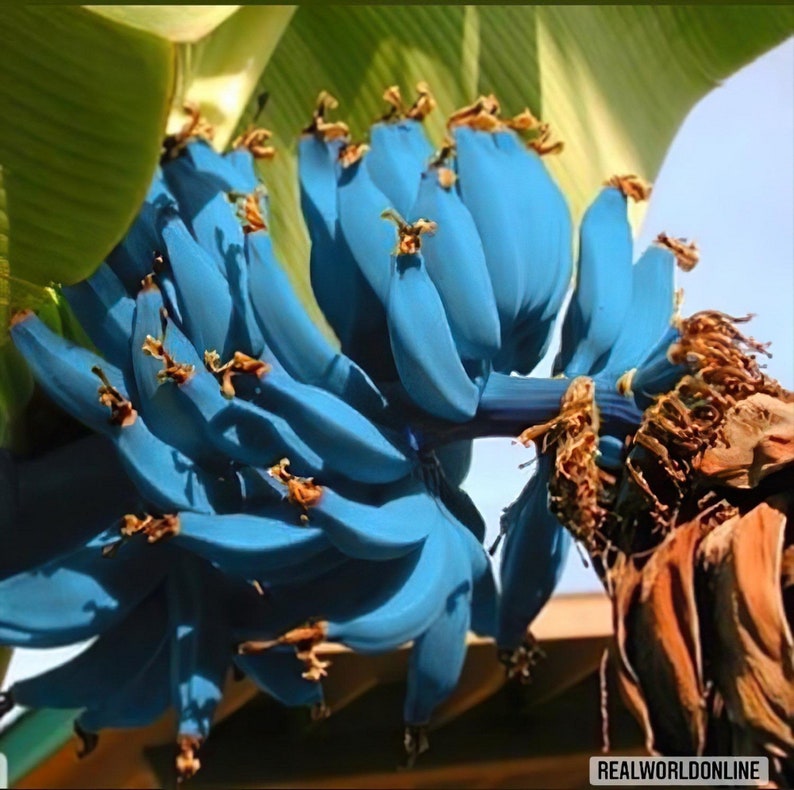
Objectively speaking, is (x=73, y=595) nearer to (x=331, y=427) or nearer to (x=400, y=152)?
(x=331, y=427)

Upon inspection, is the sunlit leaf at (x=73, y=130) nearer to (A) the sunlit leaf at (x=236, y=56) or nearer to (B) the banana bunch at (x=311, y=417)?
(B) the banana bunch at (x=311, y=417)

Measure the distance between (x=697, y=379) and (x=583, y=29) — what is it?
2.08ft

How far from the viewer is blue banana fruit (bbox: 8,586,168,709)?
107 centimetres

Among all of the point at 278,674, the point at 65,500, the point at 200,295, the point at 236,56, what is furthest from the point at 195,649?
the point at 236,56

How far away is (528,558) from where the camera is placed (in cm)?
108

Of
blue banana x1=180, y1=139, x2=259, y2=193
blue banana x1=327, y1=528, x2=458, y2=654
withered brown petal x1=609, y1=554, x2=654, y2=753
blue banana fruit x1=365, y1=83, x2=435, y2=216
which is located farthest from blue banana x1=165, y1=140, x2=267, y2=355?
withered brown petal x1=609, y1=554, x2=654, y2=753

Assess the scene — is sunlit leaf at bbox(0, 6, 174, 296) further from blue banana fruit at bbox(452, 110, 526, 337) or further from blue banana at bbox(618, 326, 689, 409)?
blue banana at bbox(618, 326, 689, 409)

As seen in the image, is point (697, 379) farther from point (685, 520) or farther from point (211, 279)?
point (211, 279)

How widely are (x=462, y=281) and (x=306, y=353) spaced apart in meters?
0.14

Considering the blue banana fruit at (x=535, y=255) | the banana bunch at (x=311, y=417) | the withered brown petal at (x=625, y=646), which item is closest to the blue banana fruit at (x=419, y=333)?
the banana bunch at (x=311, y=417)

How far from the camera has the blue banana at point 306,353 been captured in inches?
39.3

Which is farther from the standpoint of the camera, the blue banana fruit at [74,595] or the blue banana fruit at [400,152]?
the blue banana fruit at [400,152]

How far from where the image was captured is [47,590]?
0.99 metres

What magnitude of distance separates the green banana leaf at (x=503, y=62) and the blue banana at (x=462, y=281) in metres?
0.39
